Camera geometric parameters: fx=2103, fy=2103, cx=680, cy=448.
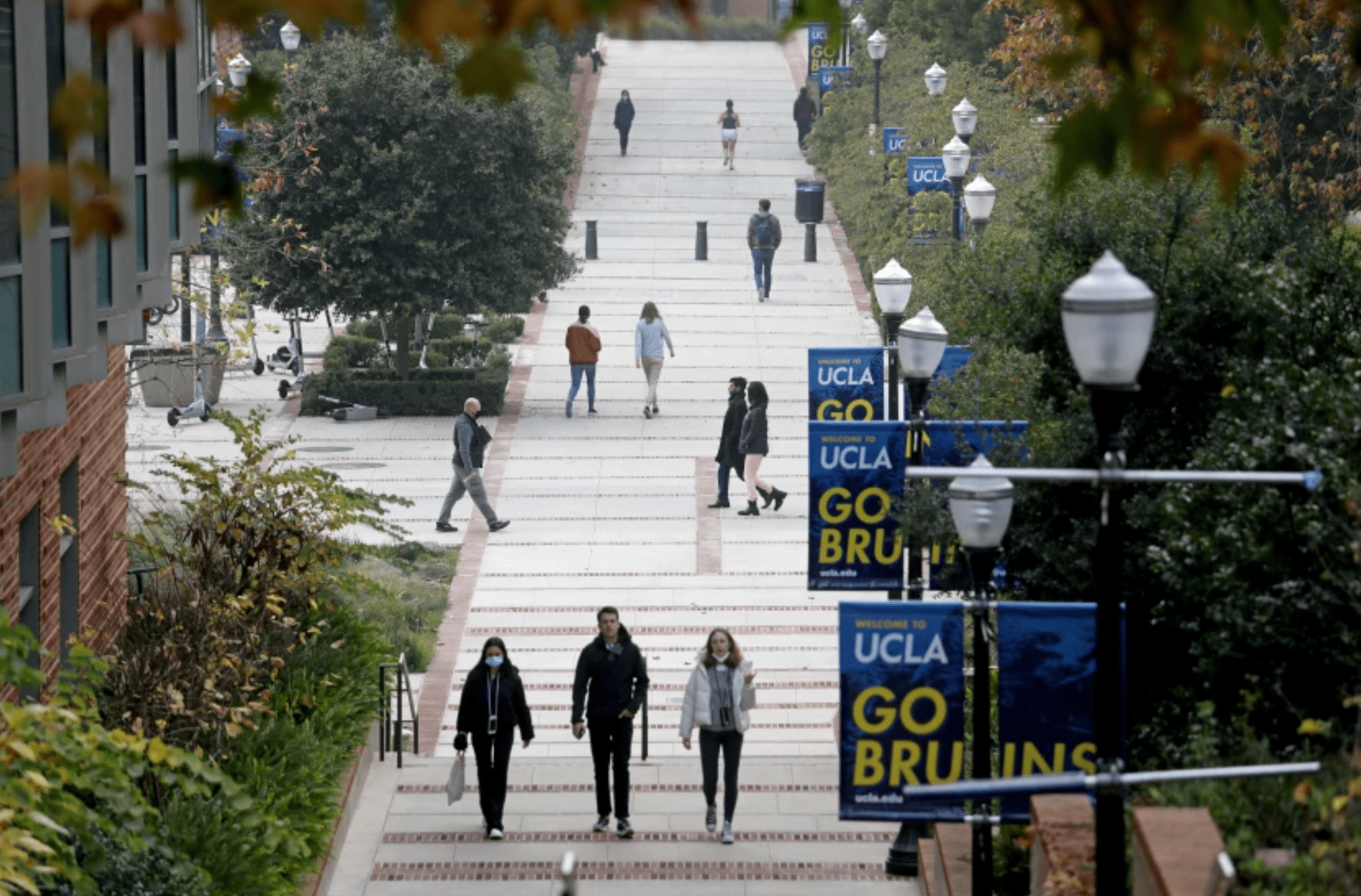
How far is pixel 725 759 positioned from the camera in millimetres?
13430

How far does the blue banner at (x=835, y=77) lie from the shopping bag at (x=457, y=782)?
34546 millimetres

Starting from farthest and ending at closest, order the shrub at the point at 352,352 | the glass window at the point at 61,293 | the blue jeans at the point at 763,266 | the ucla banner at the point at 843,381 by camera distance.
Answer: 1. the blue jeans at the point at 763,266
2. the shrub at the point at 352,352
3. the ucla banner at the point at 843,381
4. the glass window at the point at 61,293

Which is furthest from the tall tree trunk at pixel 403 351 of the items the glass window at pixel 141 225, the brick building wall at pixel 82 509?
the glass window at pixel 141 225

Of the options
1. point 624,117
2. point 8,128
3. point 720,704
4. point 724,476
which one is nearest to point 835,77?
point 624,117

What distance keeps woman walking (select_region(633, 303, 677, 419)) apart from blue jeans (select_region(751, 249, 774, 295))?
752 centimetres

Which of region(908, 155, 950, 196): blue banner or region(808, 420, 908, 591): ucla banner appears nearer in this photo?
region(808, 420, 908, 591): ucla banner

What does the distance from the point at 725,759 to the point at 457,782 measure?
188cm

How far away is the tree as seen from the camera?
92.2 feet

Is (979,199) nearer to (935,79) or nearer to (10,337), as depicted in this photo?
(935,79)

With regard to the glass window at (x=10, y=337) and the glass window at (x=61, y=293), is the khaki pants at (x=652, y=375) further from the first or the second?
the glass window at (x=10, y=337)

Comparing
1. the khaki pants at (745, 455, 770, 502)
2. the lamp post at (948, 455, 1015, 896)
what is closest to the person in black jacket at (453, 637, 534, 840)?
the lamp post at (948, 455, 1015, 896)

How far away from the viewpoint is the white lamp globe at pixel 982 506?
31.0 ft

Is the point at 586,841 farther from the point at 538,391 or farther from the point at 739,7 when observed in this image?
the point at 739,7

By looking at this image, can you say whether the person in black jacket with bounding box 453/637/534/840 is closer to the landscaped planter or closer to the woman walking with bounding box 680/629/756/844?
the woman walking with bounding box 680/629/756/844
